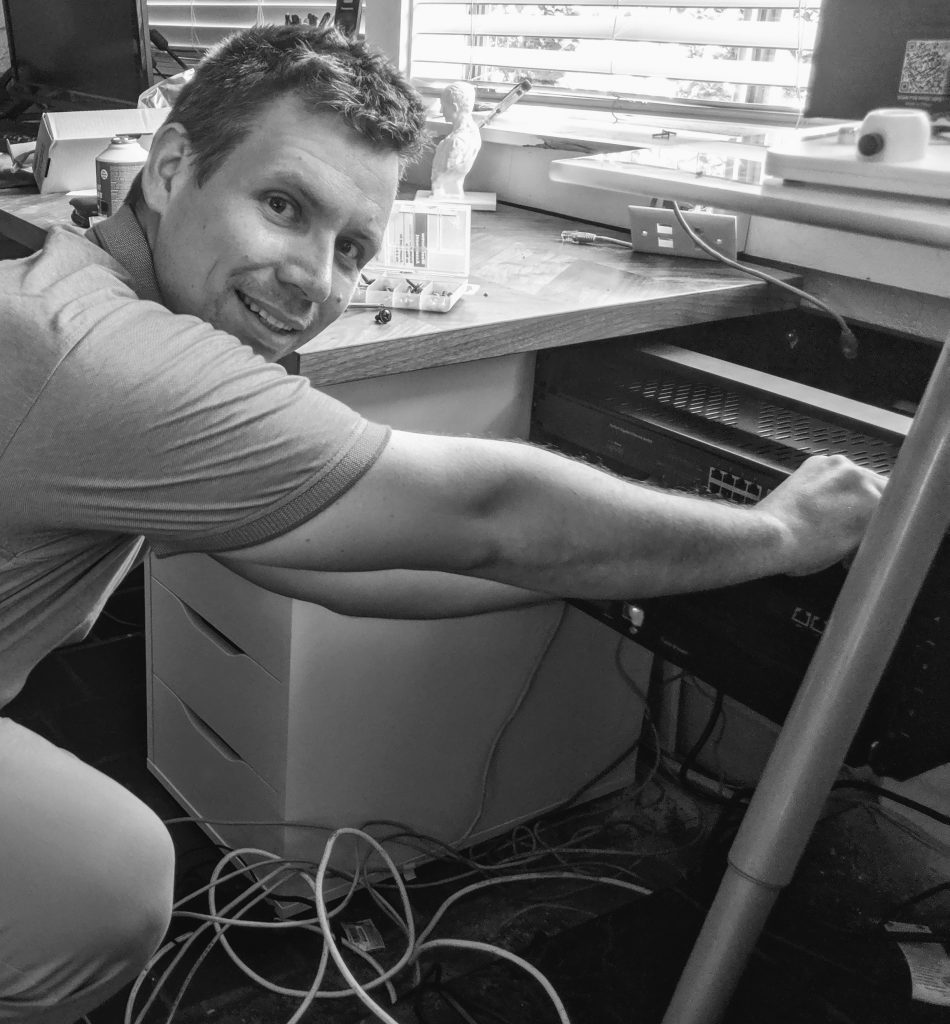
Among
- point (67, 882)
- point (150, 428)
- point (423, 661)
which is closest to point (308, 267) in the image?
point (150, 428)

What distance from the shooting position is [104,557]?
914 mm

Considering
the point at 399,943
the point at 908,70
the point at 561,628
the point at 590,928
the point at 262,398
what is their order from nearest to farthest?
the point at 262,398 → the point at 908,70 → the point at 590,928 → the point at 399,943 → the point at 561,628

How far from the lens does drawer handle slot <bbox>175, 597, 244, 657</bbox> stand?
4.75 feet

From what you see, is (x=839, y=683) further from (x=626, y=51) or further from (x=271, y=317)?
(x=626, y=51)

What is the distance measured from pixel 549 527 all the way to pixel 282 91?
0.42 m

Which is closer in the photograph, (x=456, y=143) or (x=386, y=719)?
(x=386, y=719)

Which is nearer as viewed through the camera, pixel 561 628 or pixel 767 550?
pixel 767 550

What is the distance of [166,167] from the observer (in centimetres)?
92

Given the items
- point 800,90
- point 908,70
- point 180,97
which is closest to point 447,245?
point 180,97

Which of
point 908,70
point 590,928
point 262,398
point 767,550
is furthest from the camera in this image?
point 590,928

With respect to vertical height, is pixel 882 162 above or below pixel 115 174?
above

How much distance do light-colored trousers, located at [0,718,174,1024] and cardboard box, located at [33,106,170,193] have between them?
1346 millimetres

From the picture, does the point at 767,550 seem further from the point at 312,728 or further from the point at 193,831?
the point at 193,831

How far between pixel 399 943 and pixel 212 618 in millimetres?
492
